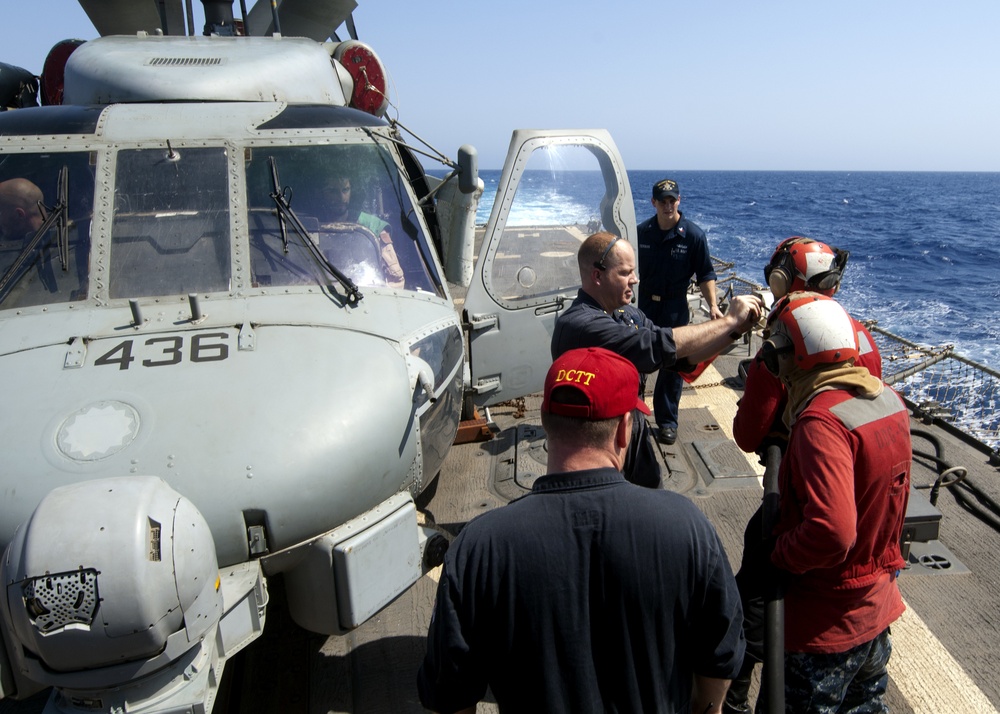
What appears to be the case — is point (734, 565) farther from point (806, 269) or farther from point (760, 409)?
point (806, 269)

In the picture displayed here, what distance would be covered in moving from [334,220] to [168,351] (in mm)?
1143

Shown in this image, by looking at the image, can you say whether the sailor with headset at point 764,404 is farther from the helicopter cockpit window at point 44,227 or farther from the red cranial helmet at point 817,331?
Answer: the helicopter cockpit window at point 44,227

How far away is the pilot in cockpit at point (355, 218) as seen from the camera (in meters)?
3.60

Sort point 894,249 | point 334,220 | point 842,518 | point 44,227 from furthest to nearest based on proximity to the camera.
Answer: point 894,249
point 334,220
point 44,227
point 842,518

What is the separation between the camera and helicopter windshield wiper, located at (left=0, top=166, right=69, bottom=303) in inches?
123

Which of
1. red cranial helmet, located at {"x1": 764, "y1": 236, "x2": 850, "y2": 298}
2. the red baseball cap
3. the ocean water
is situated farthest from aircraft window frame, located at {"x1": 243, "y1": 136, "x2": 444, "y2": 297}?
the red baseball cap

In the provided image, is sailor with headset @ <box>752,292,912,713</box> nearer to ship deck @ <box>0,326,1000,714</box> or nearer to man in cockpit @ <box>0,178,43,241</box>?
ship deck @ <box>0,326,1000,714</box>

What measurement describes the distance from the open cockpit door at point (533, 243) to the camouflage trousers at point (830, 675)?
2602 mm

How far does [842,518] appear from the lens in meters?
2.06

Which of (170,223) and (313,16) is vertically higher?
(313,16)

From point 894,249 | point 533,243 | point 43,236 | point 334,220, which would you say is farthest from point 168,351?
point 894,249

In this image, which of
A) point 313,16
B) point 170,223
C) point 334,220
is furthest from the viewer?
point 313,16

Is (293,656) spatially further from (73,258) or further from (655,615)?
(655,615)

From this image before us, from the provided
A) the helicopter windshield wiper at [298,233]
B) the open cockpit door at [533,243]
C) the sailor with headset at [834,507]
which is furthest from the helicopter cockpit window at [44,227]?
the sailor with headset at [834,507]
